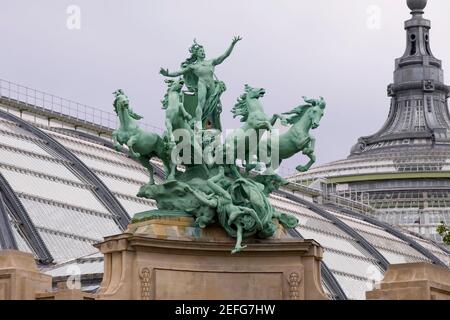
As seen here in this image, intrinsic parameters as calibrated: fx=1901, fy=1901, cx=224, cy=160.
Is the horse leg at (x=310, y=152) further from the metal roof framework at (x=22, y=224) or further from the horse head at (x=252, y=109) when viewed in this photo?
the metal roof framework at (x=22, y=224)

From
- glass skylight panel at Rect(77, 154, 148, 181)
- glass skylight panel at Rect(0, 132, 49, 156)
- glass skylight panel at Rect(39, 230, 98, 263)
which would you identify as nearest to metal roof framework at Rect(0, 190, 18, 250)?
glass skylight panel at Rect(39, 230, 98, 263)

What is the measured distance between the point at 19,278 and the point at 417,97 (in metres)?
114

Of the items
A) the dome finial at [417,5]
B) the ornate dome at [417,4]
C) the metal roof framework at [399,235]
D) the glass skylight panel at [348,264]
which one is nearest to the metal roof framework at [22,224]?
the glass skylight panel at [348,264]

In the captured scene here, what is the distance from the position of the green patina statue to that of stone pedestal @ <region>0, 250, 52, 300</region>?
4.30 metres

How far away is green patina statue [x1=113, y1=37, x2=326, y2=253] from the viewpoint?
62.8 meters

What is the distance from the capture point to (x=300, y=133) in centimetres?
6444

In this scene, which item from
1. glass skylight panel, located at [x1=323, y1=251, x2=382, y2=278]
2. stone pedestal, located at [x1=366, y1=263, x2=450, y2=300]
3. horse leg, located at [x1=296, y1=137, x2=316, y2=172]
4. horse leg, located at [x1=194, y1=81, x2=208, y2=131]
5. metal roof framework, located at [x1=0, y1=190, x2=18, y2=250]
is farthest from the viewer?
glass skylight panel, located at [x1=323, y1=251, x2=382, y2=278]

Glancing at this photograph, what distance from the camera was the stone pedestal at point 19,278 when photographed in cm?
5997

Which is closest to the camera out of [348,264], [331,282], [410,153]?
[331,282]

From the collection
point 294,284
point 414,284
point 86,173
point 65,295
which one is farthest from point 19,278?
point 86,173

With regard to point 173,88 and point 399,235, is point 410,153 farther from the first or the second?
point 173,88

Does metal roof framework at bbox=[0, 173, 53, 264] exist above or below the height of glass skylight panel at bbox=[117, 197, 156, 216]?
below

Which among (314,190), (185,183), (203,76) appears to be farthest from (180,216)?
(314,190)

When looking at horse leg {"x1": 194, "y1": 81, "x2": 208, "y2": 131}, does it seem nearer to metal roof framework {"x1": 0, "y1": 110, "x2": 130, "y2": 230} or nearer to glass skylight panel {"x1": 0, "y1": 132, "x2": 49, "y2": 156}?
metal roof framework {"x1": 0, "y1": 110, "x2": 130, "y2": 230}
